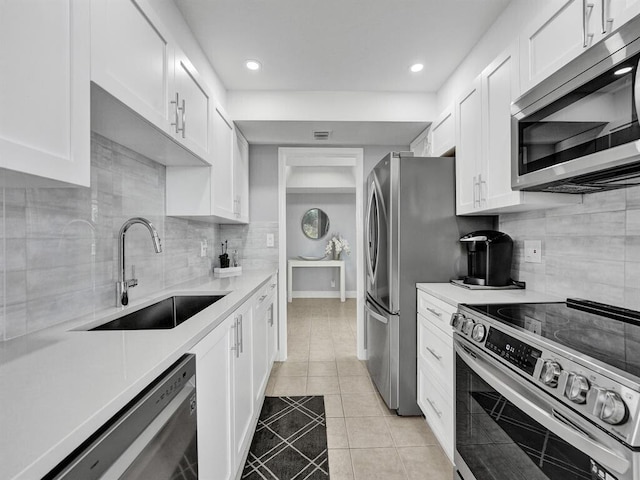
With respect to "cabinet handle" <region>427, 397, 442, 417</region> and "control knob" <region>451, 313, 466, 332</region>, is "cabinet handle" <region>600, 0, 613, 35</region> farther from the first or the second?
"cabinet handle" <region>427, 397, 442, 417</region>

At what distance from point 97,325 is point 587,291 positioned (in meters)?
2.15

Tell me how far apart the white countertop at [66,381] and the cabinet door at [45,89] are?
461mm

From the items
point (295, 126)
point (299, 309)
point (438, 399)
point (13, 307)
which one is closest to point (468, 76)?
point (295, 126)

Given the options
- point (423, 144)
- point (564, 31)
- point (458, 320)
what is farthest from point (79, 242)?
point (423, 144)

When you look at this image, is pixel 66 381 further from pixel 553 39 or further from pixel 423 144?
pixel 423 144

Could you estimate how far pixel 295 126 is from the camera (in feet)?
9.47

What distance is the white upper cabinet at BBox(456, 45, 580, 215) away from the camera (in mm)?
1613

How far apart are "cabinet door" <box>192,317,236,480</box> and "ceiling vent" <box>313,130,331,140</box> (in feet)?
6.84

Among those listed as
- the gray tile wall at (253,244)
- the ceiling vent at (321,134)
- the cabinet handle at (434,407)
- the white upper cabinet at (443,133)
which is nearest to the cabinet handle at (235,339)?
the cabinet handle at (434,407)

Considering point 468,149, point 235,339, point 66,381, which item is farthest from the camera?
point 468,149

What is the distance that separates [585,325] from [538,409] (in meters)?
0.42

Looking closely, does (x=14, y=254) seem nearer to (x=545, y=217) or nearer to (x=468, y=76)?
(x=545, y=217)

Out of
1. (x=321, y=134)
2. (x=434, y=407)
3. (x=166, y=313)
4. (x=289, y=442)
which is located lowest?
(x=289, y=442)

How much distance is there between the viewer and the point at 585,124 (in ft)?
3.82
